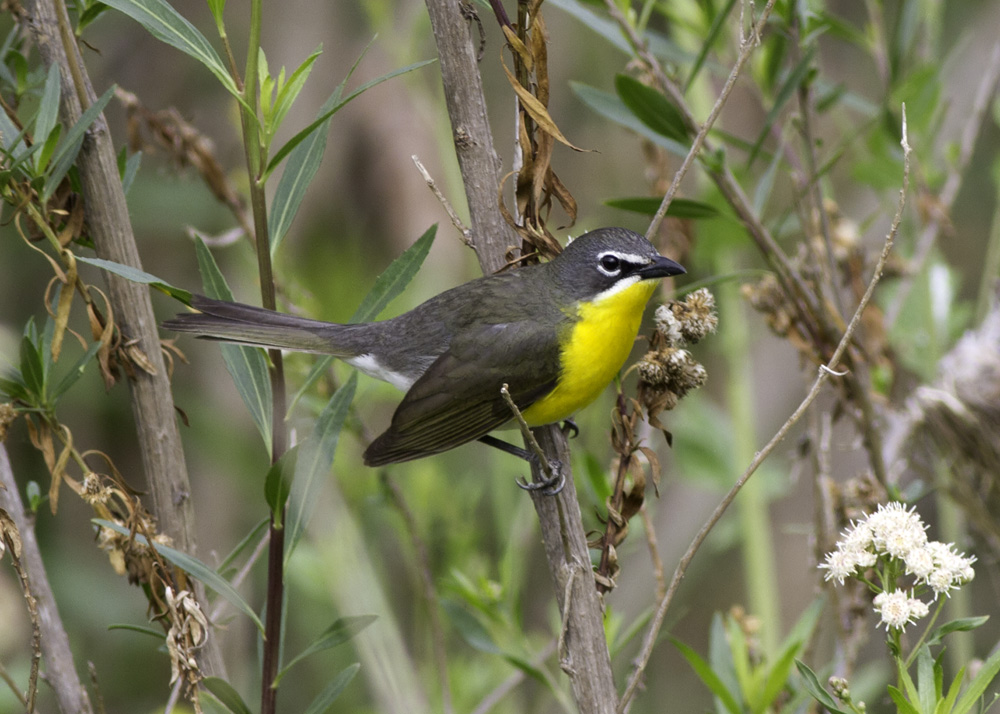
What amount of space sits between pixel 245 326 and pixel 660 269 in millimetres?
1132

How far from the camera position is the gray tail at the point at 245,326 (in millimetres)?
2352

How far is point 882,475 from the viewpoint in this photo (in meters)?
2.61

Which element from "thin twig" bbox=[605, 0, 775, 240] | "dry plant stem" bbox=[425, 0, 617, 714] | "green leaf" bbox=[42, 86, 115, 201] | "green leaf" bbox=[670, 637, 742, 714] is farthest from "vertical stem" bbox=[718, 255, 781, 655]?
"green leaf" bbox=[42, 86, 115, 201]

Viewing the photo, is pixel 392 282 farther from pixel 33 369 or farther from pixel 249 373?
pixel 33 369

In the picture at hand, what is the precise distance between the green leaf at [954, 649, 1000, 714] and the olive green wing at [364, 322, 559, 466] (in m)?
1.36

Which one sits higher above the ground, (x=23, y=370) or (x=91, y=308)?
(x=91, y=308)

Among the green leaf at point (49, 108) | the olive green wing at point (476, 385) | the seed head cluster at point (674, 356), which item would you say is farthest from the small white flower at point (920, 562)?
the green leaf at point (49, 108)

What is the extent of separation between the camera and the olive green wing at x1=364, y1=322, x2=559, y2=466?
8.85 ft

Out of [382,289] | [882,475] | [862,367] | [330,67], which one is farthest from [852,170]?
[330,67]

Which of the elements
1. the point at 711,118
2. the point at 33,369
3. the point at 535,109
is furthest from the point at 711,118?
the point at 33,369

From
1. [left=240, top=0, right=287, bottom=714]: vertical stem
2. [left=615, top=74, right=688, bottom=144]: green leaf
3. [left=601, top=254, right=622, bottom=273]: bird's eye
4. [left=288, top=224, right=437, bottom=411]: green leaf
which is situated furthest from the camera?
[left=601, top=254, right=622, bottom=273]: bird's eye

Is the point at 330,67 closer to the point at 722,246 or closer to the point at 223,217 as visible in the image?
the point at 223,217

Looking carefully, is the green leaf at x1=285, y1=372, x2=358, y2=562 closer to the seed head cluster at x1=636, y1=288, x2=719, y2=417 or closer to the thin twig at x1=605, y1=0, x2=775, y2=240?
the seed head cluster at x1=636, y1=288, x2=719, y2=417

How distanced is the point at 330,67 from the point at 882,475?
427 centimetres
